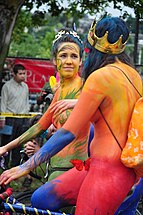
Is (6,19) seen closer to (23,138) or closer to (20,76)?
(20,76)

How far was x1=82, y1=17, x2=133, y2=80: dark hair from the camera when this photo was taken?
363 cm

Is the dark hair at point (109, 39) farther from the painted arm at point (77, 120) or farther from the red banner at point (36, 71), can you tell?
the red banner at point (36, 71)

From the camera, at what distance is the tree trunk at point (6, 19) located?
9875 mm

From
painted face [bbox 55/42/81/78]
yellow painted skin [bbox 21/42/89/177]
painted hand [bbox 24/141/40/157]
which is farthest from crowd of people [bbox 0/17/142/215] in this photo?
painted hand [bbox 24/141/40/157]

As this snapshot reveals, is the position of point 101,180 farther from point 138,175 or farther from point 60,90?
point 60,90

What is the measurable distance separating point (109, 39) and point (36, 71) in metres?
9.57

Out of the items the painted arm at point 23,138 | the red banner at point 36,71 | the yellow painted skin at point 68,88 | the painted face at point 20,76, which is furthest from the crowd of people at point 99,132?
the red banner at point 36,71

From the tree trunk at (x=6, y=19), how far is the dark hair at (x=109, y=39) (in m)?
6.38

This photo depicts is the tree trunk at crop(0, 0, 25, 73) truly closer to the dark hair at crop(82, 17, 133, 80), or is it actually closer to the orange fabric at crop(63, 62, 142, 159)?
the dark hair at crop(82, 17, 133, 80)

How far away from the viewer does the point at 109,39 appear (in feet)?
11.9

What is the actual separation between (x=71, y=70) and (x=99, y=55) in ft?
4.02

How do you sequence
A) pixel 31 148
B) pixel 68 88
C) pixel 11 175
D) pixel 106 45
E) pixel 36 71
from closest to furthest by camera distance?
pixel 11 175 → pixel 106 45 → pixel 68 88 → pixel 31 148 → pixel 36 71

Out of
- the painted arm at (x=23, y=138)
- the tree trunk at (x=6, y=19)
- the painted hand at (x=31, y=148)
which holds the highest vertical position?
the tree trunk at (x=6, y=19)

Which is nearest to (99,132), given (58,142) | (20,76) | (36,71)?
(58,142)
